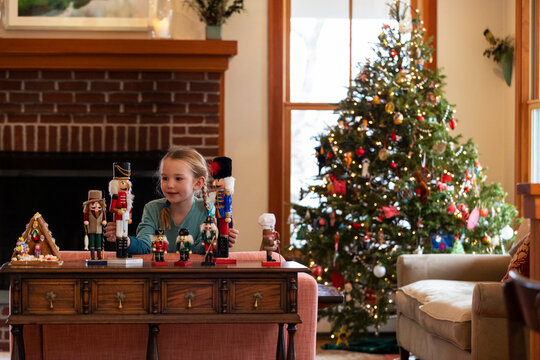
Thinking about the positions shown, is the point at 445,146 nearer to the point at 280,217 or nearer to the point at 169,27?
the point at 280,217

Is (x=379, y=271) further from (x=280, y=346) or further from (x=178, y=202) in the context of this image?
(x=280, y=346)

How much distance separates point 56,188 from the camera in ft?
17.4

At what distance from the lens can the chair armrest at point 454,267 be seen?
427 cm

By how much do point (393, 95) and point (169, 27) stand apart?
1.66 metres

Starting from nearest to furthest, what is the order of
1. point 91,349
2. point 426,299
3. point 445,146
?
point 91,349 < point 426,299 < point 445,146

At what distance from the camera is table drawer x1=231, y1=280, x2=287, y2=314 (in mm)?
2533

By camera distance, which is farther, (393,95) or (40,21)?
(40,21)

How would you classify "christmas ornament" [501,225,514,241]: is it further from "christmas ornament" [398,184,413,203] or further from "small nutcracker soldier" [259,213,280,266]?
"small nutcracker soldier" [259,213,280,266]

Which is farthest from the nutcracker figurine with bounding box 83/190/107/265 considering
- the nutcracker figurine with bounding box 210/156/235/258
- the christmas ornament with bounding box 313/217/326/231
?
the christmas ornament with bounding box 313/217/326/231

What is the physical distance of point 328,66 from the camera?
584 cm

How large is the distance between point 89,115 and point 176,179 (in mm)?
2541

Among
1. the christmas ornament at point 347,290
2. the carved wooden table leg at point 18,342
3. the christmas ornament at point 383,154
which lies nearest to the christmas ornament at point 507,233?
the christmas ornament at point 383,154

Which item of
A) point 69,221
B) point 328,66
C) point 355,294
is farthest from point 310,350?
point 328,66

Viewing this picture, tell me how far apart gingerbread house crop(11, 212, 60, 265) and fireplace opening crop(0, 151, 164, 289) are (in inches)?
103
